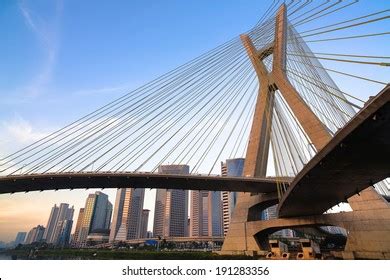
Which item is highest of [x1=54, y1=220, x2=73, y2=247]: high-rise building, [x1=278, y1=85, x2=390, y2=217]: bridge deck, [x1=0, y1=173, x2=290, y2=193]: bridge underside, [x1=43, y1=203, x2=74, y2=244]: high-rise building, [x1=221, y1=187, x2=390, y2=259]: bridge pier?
[x1=43, y1=203, x2=74, y2=244]: high-rise building

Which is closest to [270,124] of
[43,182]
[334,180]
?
[334,180]

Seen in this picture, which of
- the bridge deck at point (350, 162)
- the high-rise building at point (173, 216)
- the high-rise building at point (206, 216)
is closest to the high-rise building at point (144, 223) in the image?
the high-rise building at point (173, 216)

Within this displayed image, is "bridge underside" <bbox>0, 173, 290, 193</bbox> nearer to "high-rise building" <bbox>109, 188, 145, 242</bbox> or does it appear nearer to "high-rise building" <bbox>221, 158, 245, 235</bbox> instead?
"high-rise building" <bbox>221, 158, 245, 235</bbox>

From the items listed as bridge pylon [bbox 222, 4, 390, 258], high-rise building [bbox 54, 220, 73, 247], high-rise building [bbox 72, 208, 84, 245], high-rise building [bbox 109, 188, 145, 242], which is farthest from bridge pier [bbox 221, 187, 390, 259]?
high-rise building [bbox 72, 208, 84, 245]

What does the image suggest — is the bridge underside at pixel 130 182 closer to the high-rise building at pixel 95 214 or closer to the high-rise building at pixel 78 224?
the high-rise building at pixel 95 214

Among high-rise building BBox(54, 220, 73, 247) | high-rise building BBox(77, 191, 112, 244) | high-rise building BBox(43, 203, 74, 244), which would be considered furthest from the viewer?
high-rise building BBox(43, 203, 74, 244)

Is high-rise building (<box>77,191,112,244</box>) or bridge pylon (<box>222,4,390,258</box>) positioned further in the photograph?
Answer: high-rise building (<box>77,191,112,244</box>)
